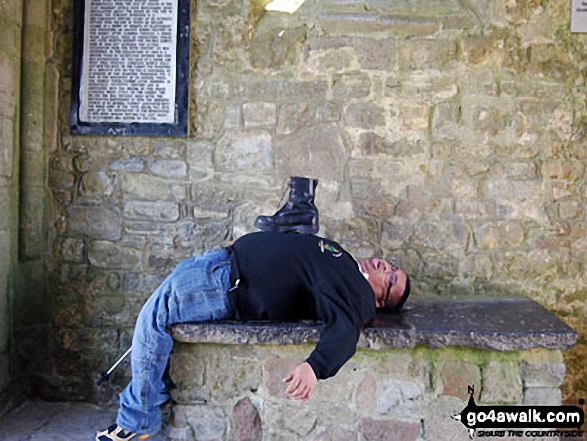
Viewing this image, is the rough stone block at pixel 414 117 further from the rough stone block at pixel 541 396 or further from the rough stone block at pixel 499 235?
the rough stone block at pixel 541 396

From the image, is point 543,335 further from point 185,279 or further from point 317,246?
point 185,279

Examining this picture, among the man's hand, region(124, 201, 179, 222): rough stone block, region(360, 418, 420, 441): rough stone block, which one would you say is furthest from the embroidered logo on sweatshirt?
region(124, 201, 179, 222): rough stone block

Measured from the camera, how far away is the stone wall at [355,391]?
2.74 meters

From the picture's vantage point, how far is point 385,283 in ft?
10.0

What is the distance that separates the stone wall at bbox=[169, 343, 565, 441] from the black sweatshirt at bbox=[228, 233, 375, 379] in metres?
0.20

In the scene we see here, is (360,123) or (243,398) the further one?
(360,123)

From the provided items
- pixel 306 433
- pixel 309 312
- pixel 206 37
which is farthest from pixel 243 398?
pixel 206 37

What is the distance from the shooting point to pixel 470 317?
9.97ft

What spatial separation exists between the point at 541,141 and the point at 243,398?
93.7 inches

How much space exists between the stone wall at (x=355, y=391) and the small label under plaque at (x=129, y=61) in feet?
5.57

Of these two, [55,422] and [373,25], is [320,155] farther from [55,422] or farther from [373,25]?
[55,422]

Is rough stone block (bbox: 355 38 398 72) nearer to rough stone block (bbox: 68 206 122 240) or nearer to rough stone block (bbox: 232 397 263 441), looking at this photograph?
rough stone block (bbox: 68 206 122 240)

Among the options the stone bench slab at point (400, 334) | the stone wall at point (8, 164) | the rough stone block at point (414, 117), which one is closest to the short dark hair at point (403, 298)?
the stone bench slab at point (400, 334)

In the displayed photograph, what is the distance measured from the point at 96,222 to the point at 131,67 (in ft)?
3.29
